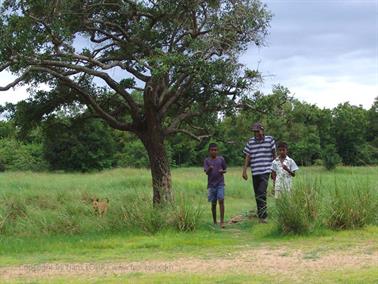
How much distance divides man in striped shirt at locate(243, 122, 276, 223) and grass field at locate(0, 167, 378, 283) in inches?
9.9

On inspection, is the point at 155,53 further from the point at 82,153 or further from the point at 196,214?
the point at 82,153

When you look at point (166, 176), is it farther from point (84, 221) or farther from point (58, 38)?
point (58, 38)

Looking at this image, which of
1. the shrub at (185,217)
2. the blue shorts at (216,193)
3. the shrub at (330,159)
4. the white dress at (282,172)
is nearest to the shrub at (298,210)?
the white dress at (282,172)

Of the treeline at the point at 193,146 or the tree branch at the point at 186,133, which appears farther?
the treeline at the point at 193,146

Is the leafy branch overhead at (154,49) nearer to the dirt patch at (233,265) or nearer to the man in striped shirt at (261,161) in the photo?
the man in striped shirt at (261,161)

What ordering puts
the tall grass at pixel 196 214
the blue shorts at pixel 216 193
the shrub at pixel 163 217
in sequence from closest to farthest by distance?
the tall grass at pixel 196 214 < the shrub at pixel 163 217 < the blue shorts at pixel 216 193

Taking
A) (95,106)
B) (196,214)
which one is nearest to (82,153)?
(95,106)

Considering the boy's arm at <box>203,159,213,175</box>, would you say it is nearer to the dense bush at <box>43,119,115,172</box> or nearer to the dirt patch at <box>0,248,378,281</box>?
the dirt patch at <box>0,248,378,281</box>

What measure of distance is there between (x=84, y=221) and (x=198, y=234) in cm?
265

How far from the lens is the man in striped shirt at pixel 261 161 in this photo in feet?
37.5

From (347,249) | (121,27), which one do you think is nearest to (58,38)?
(121,27)

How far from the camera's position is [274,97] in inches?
563

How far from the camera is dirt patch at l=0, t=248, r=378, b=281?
6.86 m

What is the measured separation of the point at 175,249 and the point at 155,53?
5.76 metres
